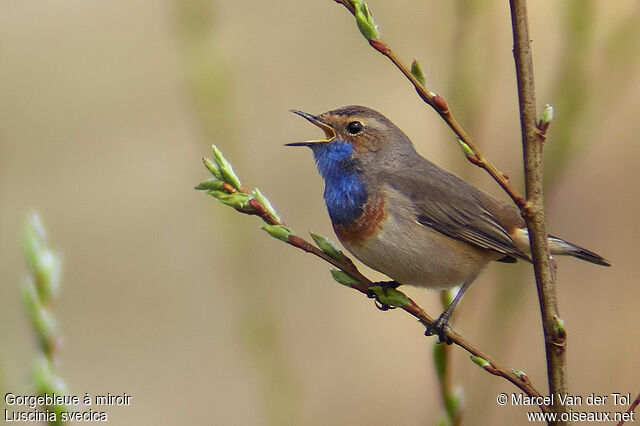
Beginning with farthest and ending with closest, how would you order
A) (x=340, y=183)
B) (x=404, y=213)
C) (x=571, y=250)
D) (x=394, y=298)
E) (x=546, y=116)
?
(x=571, y=250)
(x=340, y=183)
(x=404, y=213)
(x=394, y=298)
(x=546, y=116)

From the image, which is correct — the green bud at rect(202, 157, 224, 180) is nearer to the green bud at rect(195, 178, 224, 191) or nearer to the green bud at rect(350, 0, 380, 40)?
the green bud at rect(195, 178, 224, 191)

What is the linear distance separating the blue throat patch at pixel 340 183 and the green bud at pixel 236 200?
1.82 metres

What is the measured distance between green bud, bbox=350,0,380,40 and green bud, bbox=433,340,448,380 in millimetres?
911

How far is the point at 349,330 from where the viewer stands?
949 cm

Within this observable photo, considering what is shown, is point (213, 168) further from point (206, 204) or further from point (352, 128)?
point (206, 204)

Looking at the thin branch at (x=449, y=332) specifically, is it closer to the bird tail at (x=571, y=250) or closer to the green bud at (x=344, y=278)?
the green bud at (x=344, y=278)

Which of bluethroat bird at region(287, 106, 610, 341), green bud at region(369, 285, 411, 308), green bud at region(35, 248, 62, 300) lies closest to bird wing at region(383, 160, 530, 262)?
bluethroat bird at region(287, 106, 610, 341)

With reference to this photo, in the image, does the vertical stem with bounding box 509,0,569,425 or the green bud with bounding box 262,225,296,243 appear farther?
the green bud with bounding box 262,225,296,243

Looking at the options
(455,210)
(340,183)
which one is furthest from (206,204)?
(455,210)

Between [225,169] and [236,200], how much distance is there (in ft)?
0.36

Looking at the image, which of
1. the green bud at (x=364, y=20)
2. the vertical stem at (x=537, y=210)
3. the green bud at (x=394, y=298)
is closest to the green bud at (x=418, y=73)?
the green bud at (x=364, y=20)

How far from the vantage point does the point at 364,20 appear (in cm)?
244

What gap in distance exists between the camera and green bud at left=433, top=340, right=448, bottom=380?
219 centimetres

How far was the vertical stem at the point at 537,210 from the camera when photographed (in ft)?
7.55
